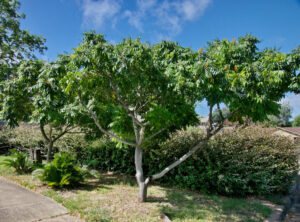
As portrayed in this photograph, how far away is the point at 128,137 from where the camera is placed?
5457 mm

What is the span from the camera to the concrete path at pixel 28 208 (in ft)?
12.0

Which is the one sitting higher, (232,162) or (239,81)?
(239,81)

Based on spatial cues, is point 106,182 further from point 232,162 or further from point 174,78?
point 174,78

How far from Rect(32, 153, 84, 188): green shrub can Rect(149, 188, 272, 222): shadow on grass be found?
2305 millimetres

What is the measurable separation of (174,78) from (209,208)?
3.23 metres

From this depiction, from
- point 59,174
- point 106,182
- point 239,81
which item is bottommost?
point 106,182

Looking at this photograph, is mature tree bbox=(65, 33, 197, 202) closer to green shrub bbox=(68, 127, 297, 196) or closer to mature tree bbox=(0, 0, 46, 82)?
green shrub bbox=(68, 127, 297, 196)

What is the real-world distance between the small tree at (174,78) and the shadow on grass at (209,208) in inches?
32.7

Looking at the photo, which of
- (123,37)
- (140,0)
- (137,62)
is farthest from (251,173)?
(140,0)

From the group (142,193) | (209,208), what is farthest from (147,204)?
(209,208)

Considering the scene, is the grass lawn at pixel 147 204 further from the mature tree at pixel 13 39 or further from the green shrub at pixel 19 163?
the mature tree at pixel 13 39

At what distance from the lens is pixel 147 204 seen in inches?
182

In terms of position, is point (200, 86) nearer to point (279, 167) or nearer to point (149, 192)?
point (149, 192)

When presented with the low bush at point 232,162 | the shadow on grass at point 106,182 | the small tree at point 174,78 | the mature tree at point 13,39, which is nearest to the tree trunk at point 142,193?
the small tree at point 174,78
